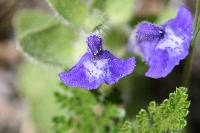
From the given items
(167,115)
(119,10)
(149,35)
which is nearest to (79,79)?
(167,115)

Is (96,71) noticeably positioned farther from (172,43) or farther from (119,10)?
(119,10)

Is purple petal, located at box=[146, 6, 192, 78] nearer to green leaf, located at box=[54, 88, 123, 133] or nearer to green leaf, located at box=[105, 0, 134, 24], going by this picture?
green leaf, located at box=[54, 88, 123, 133]

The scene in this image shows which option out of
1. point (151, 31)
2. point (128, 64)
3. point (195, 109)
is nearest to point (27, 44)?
point (151, 31)

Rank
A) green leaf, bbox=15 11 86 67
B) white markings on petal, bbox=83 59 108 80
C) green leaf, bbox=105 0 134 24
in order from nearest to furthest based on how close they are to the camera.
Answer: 1. white markings on petal, bbox=83 59 108 80
2. green leaf, bbox=15 11 86 67
3. green leaf, bbox=105 0 134 24

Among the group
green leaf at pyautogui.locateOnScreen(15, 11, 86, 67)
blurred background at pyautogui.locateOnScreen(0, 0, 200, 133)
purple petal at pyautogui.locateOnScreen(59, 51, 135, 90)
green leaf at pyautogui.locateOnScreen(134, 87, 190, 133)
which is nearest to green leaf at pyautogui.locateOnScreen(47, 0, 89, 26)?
green leaf at pyautogui.locateOnScreen(15, 11, 86, 67)

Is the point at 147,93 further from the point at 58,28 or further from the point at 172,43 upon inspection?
the point at 172,43

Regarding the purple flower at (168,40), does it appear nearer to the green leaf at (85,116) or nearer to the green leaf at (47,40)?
the green leaf at (85,116)
